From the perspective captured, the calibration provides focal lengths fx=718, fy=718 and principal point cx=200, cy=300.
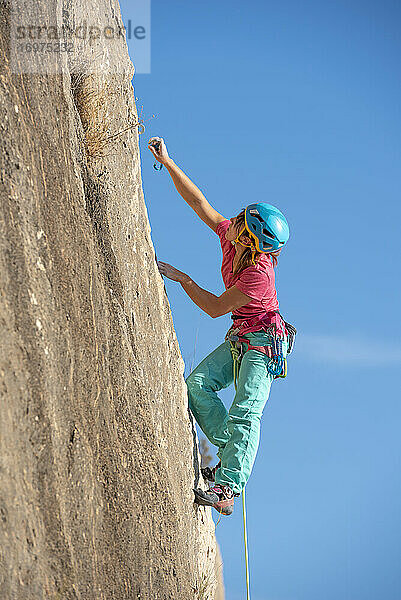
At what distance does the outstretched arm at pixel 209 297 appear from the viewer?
553cm

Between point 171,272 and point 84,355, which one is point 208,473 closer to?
point 171,272

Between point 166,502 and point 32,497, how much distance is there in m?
1.86

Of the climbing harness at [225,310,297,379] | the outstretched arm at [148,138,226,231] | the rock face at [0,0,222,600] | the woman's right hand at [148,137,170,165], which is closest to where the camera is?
the rock face at [0,0,222,600]

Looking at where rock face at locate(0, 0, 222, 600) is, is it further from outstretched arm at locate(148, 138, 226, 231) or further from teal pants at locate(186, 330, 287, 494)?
outstretched arm at locate(148, 138, 226, 231)

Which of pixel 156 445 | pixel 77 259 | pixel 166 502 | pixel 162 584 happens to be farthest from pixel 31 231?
pixel 162 584

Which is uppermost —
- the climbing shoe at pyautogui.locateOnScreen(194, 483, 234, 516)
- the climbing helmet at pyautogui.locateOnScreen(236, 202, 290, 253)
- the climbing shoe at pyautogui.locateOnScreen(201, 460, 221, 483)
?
the climbing helmet at pyautogui.locateOnScreen(236, 202, 290, 253)

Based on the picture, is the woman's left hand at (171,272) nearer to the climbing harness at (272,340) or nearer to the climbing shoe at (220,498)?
the climbing harness at (272,340)

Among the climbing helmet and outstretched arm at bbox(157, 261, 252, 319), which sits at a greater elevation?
the climbing helmet

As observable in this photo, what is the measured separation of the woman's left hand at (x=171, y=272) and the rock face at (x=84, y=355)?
20 centimetres

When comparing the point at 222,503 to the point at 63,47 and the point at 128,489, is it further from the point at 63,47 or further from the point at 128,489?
the point at 63,47

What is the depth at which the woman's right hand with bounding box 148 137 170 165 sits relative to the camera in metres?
5.98

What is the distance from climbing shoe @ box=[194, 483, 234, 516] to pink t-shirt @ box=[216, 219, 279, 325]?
1347 mm

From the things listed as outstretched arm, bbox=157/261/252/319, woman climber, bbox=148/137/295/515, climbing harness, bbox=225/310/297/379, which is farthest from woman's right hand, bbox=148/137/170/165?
climbing harness, bbox=225/310/297/379

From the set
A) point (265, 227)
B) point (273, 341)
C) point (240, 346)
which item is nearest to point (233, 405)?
point (240, 346)
